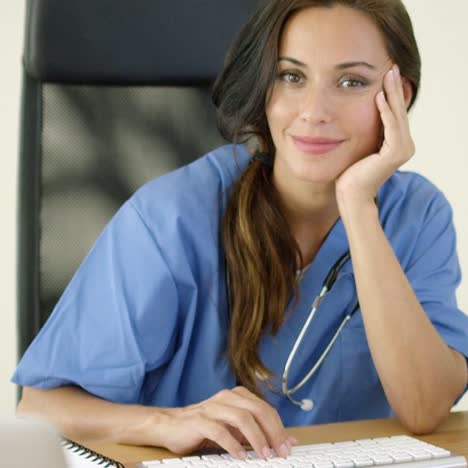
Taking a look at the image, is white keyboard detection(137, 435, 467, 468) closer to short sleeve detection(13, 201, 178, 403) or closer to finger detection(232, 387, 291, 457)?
finger detection(232, 387, 291, 457)

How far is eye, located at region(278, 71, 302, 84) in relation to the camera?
1.14m

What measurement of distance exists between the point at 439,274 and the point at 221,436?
522 millimetres

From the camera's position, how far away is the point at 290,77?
1144 mm

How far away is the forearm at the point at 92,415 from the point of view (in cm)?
86

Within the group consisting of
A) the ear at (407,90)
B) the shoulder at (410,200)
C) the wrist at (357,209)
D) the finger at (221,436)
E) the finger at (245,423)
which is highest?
the ear at (407,90)

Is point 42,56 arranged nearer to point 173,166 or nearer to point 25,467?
point 173,166

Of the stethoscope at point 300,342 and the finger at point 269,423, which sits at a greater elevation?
the finger at point 269,423

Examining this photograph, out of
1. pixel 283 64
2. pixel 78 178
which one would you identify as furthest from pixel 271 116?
pixel 78 178

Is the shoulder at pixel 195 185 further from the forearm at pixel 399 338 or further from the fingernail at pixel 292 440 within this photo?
the fingernail at pixel 292 440

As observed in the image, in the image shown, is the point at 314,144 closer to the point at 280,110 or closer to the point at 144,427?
the point at 280,110

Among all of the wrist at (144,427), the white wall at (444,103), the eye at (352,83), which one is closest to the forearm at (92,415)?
the wrist at (144,427)

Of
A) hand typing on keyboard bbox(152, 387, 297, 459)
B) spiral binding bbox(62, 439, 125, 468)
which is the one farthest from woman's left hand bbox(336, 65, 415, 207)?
spiral binding bbox(62, 439, 125, 468)

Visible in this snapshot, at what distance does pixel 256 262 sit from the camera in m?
1.14

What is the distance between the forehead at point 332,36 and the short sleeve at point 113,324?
30 centimetres
